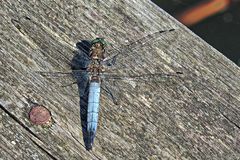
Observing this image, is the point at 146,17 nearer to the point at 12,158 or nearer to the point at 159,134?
the point at 159,134

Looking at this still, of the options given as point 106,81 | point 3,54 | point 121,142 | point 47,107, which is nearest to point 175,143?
point 121,142

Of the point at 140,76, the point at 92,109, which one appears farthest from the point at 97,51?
the point at 92,109

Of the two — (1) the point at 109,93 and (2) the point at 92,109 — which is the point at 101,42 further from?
(2) the point at 92,109

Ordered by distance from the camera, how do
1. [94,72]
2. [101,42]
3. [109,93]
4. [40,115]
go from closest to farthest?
1. [40,115]
2. [109,93]
3. [101,42]
4. [94,72]

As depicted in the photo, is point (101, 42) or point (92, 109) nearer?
point (92, 109)

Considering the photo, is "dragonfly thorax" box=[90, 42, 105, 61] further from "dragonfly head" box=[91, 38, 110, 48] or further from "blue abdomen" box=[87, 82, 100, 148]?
"blue abdomen" box=[87, 82, 100, 148]

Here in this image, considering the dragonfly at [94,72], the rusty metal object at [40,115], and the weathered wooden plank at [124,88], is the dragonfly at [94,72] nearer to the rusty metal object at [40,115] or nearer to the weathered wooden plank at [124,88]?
the weathered wooden plank at [124,88]

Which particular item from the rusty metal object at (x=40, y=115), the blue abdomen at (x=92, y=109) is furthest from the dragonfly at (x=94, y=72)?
the rusty metal object at (x=40, y=115)

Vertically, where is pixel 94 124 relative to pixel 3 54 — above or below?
below
